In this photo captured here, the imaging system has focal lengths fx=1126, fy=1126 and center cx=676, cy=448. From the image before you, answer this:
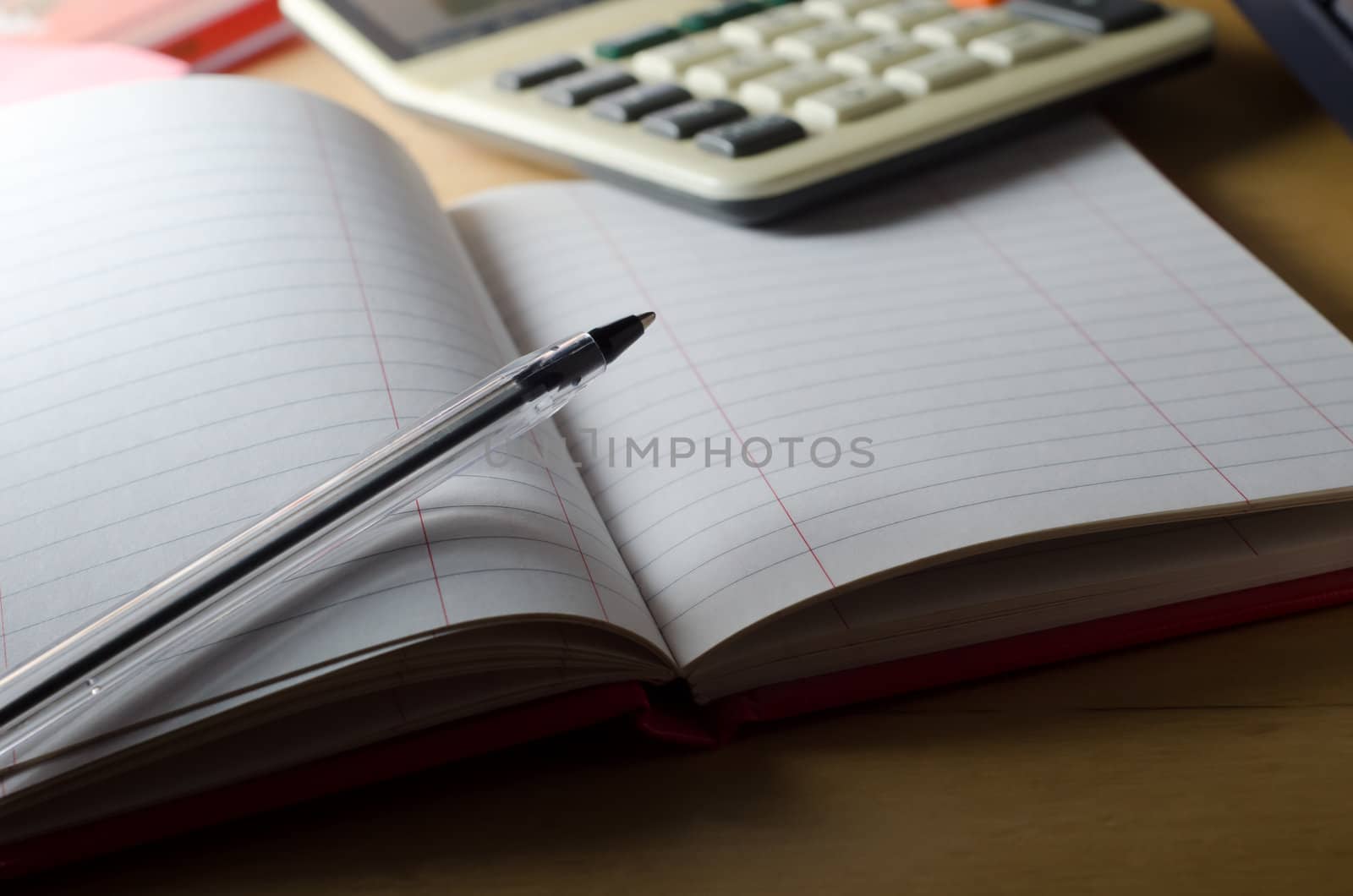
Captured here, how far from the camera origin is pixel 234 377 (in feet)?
1.20

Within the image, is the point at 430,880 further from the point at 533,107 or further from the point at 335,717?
the point at 533,107

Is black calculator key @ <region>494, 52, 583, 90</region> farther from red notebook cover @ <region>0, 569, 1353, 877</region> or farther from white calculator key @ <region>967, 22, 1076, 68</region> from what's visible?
red notebook cover @ <region>0, 569, 1353, 877</region>

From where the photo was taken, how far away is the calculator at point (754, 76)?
498 millimetres

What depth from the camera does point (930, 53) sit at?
552 millimetres

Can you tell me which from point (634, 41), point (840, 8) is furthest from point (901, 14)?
point (634, 41)

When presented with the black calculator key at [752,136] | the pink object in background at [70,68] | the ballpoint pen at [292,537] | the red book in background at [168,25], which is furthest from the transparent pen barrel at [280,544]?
the red book in background at [168,25]

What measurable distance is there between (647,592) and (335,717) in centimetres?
10

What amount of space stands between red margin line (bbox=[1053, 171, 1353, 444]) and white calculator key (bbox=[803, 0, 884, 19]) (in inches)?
5.8

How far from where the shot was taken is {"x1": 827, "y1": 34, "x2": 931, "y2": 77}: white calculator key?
1.78ft

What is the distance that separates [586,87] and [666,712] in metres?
0.34

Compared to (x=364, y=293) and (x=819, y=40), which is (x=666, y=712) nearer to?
(x=364, y=293)

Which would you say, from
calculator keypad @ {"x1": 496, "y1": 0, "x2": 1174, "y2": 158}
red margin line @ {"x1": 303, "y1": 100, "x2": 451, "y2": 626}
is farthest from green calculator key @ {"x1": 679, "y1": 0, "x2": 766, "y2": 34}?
red margin line @ {"x1": 303, "y1": 100, "x2": 451, "y2": 626}

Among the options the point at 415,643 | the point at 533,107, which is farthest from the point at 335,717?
the point at 533,107

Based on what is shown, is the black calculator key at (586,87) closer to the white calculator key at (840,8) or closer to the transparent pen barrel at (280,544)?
the white calculator key at (840,8)
